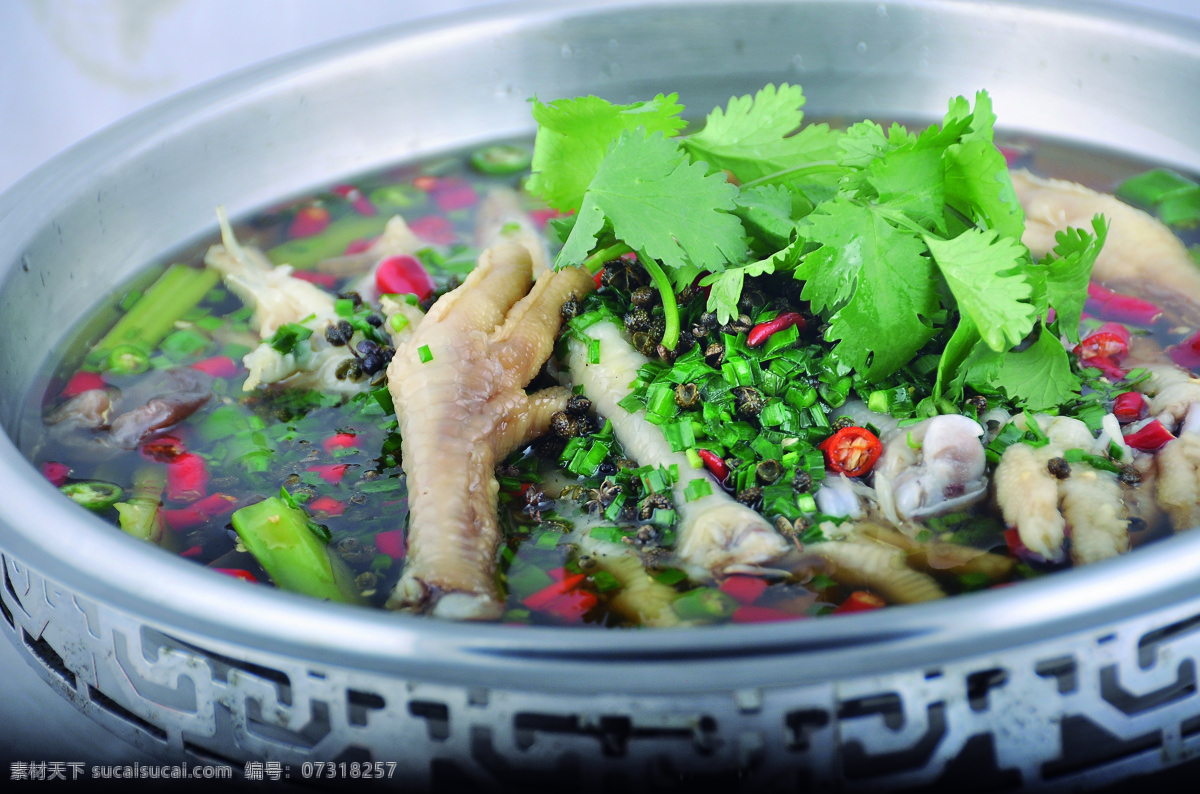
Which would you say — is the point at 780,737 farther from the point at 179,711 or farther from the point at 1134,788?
the point at 179,711

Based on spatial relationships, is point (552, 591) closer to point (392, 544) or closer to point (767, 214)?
point (392, 544)

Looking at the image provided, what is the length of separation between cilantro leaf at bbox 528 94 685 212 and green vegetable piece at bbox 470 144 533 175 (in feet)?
4.88

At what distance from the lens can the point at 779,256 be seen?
267cm

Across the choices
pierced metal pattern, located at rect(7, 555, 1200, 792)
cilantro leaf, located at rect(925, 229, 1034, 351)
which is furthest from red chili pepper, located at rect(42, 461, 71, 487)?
cilantro leaf, located at rect(925, 229, 1034, 351)

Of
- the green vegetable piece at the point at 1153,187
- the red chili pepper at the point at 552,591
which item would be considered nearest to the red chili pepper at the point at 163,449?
the red chili pepper at the point at 552,591

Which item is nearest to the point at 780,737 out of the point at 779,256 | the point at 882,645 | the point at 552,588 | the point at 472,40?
the point at 882,645

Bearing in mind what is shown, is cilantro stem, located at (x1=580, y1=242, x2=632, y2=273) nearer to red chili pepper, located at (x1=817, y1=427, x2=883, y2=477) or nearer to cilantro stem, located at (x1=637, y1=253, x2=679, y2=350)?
cilantro stem, located at (x1=637, y1=253, x2=679, y2=350)

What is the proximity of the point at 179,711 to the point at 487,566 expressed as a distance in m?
0.75

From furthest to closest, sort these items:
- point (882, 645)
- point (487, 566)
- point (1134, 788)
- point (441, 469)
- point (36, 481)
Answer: point (441, 469) < point (487, 566) < point (36, 481) < point (1134, 788) < point (882, 645)

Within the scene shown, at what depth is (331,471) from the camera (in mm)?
2838

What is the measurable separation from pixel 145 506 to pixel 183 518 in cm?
11

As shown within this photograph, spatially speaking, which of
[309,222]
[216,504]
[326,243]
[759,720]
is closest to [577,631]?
[759,720]

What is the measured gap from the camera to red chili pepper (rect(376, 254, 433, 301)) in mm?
3588

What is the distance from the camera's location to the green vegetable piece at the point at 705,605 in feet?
7.47
